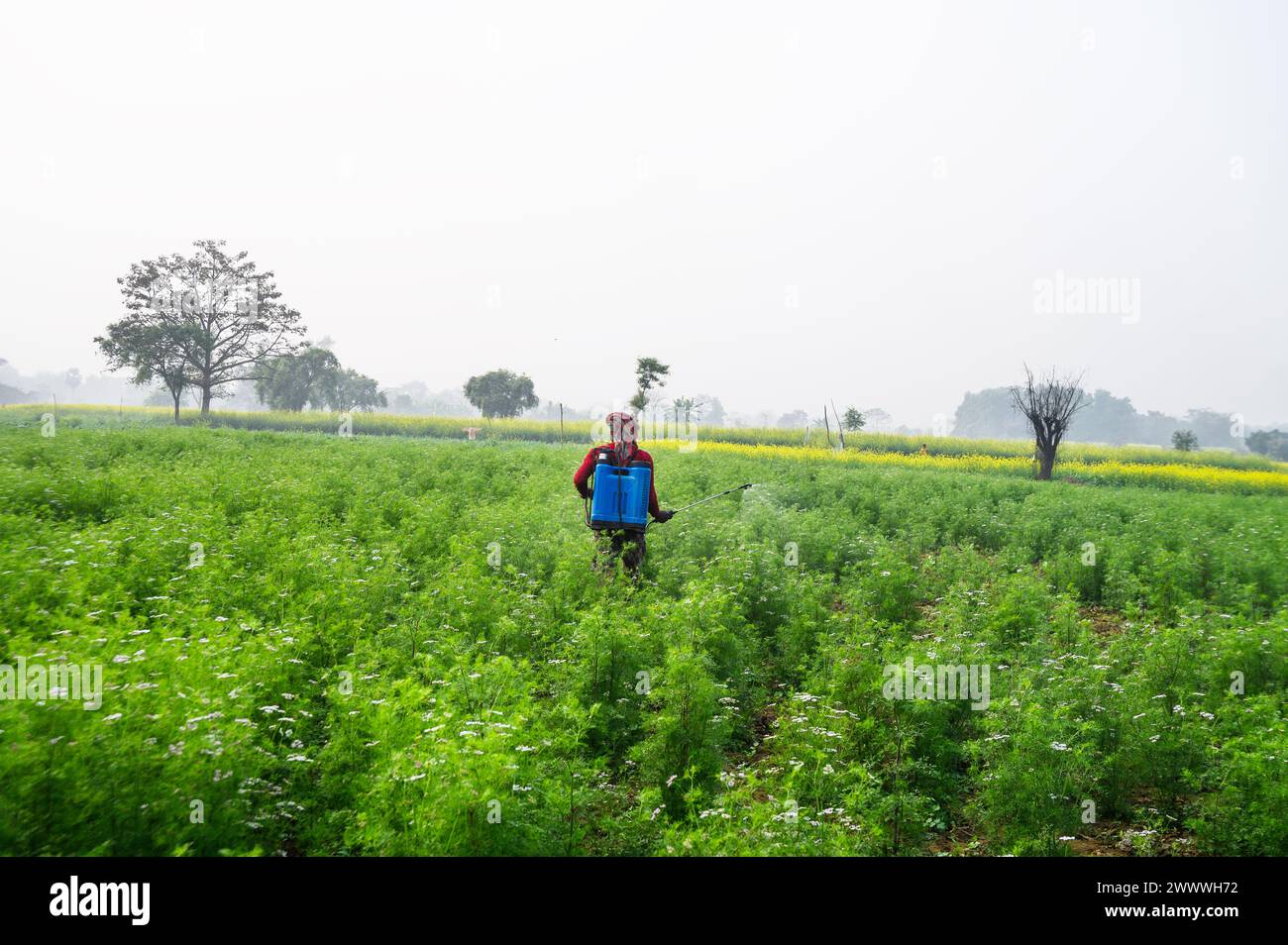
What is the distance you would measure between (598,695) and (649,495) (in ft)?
10.9

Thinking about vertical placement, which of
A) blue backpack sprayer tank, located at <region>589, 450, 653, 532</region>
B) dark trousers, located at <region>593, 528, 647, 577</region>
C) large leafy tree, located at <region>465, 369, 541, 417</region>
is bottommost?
dark trousers, located at <region>593, 528, 647, 577</region>

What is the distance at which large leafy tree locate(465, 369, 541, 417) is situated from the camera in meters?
86.9

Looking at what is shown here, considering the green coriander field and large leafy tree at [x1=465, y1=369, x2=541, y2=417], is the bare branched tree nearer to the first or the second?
the green coriander field

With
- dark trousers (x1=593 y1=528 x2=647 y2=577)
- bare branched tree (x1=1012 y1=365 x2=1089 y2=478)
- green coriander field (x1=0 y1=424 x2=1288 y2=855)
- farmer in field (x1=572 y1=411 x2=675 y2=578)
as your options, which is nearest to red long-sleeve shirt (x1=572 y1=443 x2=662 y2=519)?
farmer in field (x1=572 y1=411 x2=675 y2=578)

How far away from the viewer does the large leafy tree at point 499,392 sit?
3420 inches

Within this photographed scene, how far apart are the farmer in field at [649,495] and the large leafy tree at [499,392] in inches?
3149

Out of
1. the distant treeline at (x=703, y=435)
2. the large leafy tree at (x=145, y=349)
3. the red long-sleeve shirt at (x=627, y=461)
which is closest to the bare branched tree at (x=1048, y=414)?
the distant treeline at (x=703, y=435)

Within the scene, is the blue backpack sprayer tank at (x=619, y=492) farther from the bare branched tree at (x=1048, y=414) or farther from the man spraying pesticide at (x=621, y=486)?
the bare branched tree at (x=1048, y=414)

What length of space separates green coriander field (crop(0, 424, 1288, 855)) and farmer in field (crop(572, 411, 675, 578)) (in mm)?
422

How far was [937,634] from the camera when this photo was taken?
7.77m

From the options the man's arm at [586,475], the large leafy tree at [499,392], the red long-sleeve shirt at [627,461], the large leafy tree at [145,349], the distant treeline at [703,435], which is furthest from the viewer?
the large leafy tree at [499,392]

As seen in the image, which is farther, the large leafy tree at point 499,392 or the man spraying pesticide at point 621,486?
the large leafy tree at point 499,392

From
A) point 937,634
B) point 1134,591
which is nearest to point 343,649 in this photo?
point 937,634
